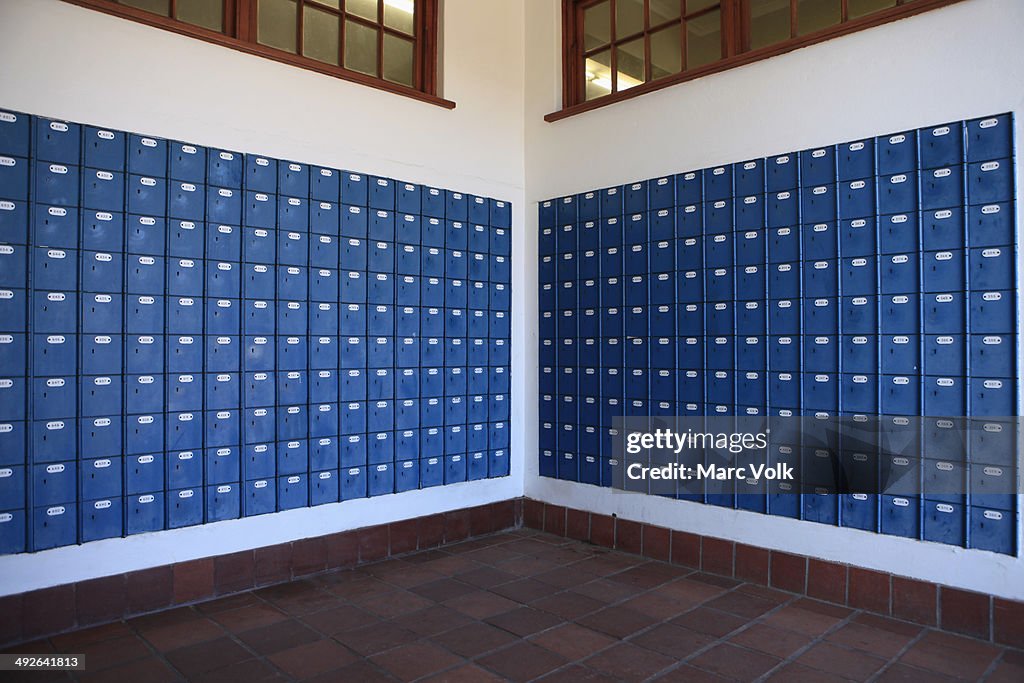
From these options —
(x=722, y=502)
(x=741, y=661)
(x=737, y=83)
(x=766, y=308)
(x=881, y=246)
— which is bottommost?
(x=741, y=661)

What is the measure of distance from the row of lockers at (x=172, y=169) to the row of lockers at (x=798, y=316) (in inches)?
48.7

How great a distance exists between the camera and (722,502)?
3.83m

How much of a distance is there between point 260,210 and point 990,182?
3528 millimetres

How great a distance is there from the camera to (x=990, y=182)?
9.84 ft

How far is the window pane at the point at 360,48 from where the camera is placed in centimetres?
416

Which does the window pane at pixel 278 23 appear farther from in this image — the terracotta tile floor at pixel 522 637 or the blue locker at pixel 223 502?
the terracotta tile floor at pixel 522 637

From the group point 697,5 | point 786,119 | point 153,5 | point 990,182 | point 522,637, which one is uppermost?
point 697,5

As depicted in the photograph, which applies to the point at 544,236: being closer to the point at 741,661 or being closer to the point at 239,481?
the point at 239,481

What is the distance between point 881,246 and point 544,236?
221 centimetres

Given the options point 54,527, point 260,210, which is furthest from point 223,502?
point 260,210

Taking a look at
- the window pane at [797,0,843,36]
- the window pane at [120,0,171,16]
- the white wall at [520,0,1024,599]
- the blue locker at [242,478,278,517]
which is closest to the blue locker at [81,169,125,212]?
the window pane at [120,0,171,16]

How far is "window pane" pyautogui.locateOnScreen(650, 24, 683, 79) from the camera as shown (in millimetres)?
4234

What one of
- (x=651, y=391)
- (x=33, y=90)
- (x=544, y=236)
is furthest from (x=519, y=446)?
(x=33, y=90)

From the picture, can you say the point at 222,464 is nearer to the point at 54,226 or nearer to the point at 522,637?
the point at 54,226
